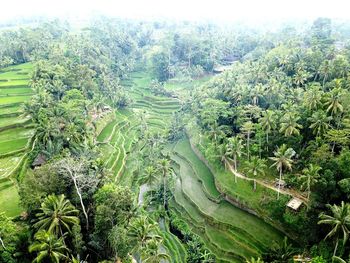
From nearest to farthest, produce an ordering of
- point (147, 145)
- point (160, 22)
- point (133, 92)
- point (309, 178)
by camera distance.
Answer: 1. point (309, 178)
2. point (147, 145)
3. point (133, 92)
4. point (160, 22)

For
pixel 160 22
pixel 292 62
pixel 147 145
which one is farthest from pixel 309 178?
→ pixel 160 22

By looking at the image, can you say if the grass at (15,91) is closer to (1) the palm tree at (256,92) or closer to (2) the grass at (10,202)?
(2) the grass at (10,202)

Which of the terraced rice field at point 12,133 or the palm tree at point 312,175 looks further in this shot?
the terraced rice field at point 12,133

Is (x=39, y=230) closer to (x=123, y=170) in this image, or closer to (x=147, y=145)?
(x=123, y=170)

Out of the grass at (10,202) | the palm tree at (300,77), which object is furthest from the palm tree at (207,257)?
the palm tree at (300,77)

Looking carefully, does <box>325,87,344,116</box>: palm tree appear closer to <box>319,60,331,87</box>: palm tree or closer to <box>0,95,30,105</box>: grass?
<box>319,60,331,87</box>: palm tree

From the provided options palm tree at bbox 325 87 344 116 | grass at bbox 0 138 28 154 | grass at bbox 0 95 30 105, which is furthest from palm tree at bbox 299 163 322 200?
grass at bbox 0 95 30 105

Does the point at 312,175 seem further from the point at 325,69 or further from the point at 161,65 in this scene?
the point at 161,65

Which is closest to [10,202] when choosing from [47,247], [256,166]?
[47,247]
